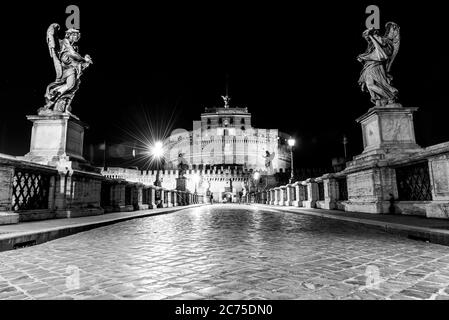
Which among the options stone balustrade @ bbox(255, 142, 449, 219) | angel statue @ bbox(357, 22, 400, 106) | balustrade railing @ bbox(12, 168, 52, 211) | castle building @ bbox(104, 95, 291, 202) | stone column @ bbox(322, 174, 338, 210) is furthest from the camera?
castle building @ bbox(104, 95, 291, 202)

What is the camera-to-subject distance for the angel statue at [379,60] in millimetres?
10055

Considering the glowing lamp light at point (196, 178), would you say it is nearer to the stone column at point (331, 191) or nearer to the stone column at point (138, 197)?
the stone column at point (138, 197)

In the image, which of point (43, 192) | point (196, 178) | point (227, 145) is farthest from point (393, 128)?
point (227, 145)

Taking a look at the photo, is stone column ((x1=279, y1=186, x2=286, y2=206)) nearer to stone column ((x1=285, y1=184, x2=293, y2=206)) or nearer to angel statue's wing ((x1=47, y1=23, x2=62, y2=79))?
stone column ((x1=285, y1=184, x2=293, y2=206))

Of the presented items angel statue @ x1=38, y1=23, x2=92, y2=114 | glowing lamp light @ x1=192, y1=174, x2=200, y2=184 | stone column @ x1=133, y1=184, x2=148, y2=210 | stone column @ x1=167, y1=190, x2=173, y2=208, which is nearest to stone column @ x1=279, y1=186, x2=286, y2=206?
stone column @ x1=167, y1=190, x2=173, y2=208

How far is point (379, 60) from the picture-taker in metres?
10.2

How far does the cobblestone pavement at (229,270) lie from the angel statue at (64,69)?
6.49 meters

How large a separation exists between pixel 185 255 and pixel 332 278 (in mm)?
1956

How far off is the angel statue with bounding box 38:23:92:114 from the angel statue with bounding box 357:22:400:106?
10465mm

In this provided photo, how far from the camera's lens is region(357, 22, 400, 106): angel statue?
10.1 m

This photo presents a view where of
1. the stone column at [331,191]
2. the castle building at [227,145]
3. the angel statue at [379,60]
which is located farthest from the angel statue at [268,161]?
the angel statue at [379,60]

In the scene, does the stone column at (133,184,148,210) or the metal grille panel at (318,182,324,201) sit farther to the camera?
the stone column at (133,184,148,210)

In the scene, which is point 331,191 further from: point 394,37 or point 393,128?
point 394,37

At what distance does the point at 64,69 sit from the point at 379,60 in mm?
11504
